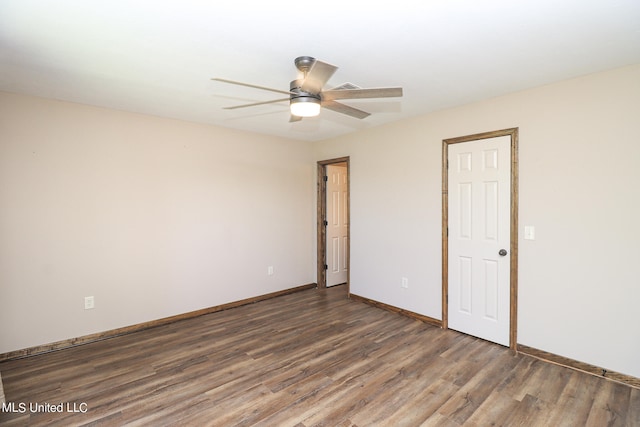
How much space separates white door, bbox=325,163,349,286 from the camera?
16.7 ft

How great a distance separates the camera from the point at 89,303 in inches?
123

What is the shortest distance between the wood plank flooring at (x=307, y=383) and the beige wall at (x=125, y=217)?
420 millimetres

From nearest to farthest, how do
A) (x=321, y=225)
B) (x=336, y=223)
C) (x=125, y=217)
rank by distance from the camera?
(x=125, y=217) < (x=321, y=225) < (x=336, y=223)

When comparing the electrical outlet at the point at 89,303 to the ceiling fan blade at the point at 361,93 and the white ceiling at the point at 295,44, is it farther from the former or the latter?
the ceiling fan blade at the point at 361,93

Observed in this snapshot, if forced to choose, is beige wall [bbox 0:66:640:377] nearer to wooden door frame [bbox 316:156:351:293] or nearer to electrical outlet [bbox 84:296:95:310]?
electrical outlet [bbox 84:296:95:310]

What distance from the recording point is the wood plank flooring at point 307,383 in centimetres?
201

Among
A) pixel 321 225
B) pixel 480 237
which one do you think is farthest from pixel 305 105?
pixel 321 225

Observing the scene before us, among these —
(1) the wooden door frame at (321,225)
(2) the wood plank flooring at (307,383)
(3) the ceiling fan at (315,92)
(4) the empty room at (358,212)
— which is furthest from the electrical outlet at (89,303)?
(1) the wooden door frame at (321,225)

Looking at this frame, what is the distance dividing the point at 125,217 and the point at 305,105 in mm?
2515

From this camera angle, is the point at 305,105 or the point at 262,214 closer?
the point at 305,105

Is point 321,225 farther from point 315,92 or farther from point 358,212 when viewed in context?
point 315,92

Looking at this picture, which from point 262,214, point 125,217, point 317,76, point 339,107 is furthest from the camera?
point 262,214

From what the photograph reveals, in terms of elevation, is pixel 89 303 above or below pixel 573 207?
below

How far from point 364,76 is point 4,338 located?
3.79m
